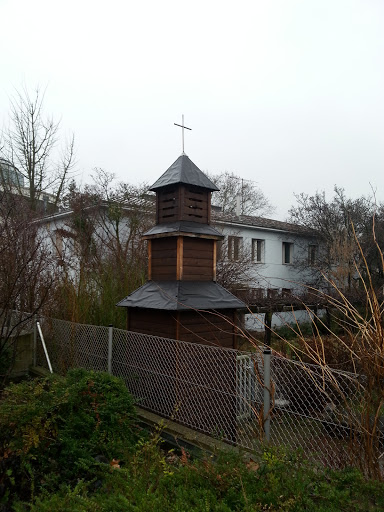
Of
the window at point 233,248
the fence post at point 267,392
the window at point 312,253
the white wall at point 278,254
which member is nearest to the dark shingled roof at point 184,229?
the fence post at point 267,392

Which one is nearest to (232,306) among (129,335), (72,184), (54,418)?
(129,335)

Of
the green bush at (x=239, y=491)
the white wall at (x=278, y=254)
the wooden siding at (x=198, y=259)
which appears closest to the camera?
the green bush at (x=239, y=491)

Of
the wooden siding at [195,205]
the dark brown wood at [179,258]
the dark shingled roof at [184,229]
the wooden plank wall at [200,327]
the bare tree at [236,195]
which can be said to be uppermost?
the bare tree at [236,195]

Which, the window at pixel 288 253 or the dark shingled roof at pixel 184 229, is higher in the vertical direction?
the window at pixel 288 253

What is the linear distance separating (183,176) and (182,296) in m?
1.83

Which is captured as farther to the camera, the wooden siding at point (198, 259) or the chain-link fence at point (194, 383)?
the wooden siding at point (198, 259)

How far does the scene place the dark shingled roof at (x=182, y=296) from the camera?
17.5ft

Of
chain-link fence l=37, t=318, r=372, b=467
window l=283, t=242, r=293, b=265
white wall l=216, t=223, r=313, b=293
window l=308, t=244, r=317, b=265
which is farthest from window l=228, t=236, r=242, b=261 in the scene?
chain-link fence l=37, t=318, r=372, b=467

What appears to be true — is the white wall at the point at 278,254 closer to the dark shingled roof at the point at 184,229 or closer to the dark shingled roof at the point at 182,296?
the dark shingled roof at the point at 184,229

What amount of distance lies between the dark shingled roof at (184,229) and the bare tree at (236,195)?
67.4ft

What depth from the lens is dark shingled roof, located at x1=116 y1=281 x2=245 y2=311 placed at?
532cm

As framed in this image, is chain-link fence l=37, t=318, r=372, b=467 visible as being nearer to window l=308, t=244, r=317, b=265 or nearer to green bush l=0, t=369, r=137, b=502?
green bush l=0, t=369, r=137, b=502

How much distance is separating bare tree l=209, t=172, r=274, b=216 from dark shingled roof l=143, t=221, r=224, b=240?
2055 centimetres

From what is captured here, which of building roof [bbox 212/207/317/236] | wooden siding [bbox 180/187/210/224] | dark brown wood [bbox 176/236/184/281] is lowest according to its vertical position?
dark brown wood [bbox 176/236/184/281]
